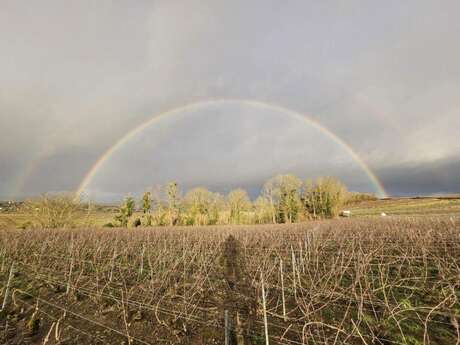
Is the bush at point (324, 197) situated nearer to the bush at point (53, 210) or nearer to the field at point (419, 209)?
the field at point (419, 209)

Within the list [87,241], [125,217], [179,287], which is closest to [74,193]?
[125,217]

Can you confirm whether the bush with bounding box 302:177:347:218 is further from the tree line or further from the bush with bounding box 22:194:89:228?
the bush with bounding box 22:194:89:228

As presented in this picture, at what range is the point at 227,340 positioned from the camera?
114 inches

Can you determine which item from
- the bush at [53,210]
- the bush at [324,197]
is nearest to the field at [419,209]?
the bush at [324,197]

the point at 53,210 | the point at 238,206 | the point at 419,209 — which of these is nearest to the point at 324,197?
the point at 238,206

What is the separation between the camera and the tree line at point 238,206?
34.8 meters

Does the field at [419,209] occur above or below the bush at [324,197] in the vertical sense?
below

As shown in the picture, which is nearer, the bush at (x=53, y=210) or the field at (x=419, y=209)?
the bush at (x=53, y=210)

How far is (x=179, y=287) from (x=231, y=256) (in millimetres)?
4377

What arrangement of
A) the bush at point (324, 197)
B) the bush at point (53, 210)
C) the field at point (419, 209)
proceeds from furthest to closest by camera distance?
the field at point (419, 209) < the bush at point (324, 197) < the bush at point (53, 210)

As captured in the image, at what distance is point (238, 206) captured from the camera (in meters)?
37.5

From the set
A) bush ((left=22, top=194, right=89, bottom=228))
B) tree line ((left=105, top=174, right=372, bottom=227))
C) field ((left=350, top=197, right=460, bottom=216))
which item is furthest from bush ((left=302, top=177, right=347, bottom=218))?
bush ((left=22, top=194, right=89, bottom=228))

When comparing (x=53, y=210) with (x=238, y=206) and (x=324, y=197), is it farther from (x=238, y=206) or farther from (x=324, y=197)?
(x=324, y=197)

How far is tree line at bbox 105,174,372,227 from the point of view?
34.8m
